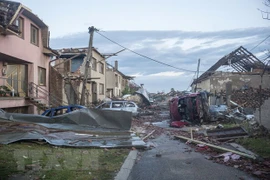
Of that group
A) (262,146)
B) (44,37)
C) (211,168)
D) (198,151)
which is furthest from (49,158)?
(44,37)

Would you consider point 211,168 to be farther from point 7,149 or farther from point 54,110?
point 54,110

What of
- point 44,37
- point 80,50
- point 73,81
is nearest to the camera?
point 44,37

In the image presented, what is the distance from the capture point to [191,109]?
17.5 meters

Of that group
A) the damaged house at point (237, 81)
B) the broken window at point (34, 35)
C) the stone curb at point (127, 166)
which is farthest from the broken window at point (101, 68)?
the stone curb at point (127, 166)

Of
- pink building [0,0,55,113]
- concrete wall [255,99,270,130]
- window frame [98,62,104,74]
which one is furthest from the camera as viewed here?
window frame [98,62,104,74]

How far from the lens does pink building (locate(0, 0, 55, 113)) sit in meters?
12.8

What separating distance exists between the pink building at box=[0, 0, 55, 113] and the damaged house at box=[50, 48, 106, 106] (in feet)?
3.74

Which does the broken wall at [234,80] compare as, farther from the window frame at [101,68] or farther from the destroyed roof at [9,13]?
the destroyed roof at [9,13]

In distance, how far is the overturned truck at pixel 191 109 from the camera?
55.6ft

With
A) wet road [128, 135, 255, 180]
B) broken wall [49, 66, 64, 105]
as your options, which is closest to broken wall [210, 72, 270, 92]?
broken wall [49, 66, 64, 105]

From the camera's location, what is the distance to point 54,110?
524 inches

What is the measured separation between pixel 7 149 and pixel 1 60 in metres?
9.20

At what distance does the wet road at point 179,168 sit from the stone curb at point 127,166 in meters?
0.10

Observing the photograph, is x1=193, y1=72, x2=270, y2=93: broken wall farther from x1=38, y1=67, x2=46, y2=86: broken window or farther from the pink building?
x1=38, y1=67, x2=46, y2=86: broken window
